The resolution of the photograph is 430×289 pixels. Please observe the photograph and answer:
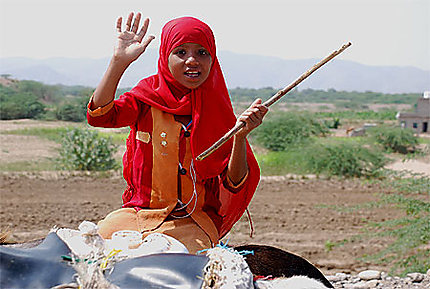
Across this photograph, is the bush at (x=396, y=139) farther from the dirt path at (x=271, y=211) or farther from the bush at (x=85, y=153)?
the bush at (x=85, y=153)

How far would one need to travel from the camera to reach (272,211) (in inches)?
362

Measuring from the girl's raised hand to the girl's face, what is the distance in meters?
0.13

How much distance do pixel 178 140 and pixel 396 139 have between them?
17.6 meters

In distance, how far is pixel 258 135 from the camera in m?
17.3

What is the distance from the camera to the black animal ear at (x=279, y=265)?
7.38 feet

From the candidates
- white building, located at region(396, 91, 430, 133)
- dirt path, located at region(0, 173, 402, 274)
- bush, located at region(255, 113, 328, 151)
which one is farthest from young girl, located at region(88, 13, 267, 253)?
white building, located at region(396, 91, 430, 133)

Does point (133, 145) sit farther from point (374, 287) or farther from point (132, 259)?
point (374, 287)

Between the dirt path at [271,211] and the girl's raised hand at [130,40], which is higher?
the girl's raised hand at [130,40]

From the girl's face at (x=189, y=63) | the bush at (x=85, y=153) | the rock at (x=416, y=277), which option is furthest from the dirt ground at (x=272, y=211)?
the girl's face at (x=189, y=63)

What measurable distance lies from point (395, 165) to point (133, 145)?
552 inches

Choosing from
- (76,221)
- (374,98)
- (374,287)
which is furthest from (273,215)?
(374,98)

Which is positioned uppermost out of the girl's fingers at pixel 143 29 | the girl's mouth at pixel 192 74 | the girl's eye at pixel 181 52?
the girl's fingers at pixel 143 29

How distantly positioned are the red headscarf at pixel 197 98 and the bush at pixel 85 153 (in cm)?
994

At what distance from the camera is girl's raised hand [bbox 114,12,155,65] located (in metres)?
2.40
